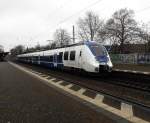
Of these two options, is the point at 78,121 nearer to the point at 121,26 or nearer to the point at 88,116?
the point at 88,116

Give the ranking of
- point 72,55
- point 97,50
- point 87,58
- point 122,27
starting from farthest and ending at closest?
point 122,27 < point 72,55 < point 97,50 < point 87,58

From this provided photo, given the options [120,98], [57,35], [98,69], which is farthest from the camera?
[57,35]

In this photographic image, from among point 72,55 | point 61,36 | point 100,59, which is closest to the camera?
point 100,59

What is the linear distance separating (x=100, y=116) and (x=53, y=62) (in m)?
25.8

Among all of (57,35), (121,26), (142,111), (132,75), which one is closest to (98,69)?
(132,75)

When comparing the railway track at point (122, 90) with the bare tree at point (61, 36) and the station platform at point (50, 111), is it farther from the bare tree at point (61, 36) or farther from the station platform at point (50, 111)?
the bare tree at point (61, 36)

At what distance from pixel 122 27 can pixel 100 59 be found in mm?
47929

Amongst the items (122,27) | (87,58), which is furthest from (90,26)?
(87,58)

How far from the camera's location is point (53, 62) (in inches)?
1329

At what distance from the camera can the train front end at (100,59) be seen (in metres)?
20.8

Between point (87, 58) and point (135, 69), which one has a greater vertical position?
point (87, 58)

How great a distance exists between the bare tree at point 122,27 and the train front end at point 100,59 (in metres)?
42.8

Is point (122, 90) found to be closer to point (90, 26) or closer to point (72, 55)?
point (72, 55)

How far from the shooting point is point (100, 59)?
2123 centimetres
